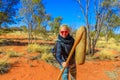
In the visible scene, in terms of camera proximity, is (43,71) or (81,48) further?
(43,71)

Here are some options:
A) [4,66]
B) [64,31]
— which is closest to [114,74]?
[4,66]

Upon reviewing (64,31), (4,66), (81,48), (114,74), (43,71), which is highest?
(64,31)

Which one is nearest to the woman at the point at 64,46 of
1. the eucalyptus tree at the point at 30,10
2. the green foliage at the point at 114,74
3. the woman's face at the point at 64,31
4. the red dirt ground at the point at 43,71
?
the woman's face at the point at 64,31

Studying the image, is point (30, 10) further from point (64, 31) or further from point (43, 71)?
point (64, 31)

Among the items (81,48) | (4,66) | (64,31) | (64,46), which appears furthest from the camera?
(4,66)

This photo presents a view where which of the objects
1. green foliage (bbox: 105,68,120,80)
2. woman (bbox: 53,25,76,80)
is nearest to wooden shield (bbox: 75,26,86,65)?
woman (bbox: 53,25,76,80)

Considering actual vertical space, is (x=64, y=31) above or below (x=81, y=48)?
above

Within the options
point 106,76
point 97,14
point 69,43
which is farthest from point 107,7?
point 69,43

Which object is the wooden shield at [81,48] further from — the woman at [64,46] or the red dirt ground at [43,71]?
the red dirt ground at [43,71]

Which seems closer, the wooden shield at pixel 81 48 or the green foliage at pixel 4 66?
the wooden shield at pixel 81 48

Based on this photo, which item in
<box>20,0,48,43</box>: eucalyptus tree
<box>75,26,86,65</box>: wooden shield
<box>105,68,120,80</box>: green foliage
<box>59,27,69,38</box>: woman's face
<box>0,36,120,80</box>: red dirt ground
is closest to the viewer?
<box>75,26,86,65</box>: wooden shield

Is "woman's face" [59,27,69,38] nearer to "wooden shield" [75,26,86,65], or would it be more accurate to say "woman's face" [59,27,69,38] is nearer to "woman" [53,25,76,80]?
"woman" [53,25,76,80]

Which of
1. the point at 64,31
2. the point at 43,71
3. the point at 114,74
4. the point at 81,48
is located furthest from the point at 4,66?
the point at 81,48

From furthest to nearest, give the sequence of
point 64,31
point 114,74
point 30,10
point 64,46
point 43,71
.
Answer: point 30,10, point 114,74, point 43,71, point 64,46, point 64,31
